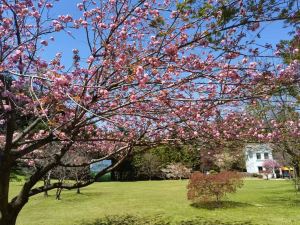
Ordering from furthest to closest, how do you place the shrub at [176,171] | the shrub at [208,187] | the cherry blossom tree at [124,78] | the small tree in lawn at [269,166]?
the small tree in lawn at [269,166]
the shrub at [176,171]
the shrub at [208,187]
the cherry blossom tree at [124,78]

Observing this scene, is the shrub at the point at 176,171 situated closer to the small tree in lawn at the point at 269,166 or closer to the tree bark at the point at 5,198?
the small tree in lawn at the point at 269,166

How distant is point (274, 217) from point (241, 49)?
9.52 metres

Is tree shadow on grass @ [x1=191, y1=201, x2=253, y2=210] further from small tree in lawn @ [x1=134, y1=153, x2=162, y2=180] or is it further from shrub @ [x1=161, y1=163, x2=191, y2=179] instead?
shrub @ [x1=161, y1=163, x2=191, y2=179]

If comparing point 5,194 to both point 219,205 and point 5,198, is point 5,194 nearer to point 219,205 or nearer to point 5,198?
point 5,198

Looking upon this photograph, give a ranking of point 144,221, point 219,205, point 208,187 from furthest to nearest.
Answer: point 208,187, point 219,205, point 144,221

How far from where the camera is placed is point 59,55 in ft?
25.0

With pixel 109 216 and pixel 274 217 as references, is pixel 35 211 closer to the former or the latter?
pixel 109 216

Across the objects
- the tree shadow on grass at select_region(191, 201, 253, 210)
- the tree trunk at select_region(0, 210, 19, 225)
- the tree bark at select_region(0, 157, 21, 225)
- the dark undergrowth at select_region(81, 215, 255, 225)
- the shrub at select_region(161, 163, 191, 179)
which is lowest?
the dark undergrowth at select_region(81, 215, 255, 225)

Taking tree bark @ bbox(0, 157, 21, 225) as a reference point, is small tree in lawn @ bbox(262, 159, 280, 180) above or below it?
above

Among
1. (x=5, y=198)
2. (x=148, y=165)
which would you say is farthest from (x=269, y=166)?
(x=5, y=198)

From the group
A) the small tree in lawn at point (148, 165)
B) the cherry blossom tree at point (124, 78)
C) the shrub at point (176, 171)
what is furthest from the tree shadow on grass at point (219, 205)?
the shrub at point (176, 171)

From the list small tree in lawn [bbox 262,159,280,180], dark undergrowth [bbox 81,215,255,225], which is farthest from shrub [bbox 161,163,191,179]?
dark undergrowth [bbox 81,215,255,225]

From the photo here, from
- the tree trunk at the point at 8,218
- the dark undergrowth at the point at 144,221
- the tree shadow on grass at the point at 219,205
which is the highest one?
the tree trunk at the point at 8,218

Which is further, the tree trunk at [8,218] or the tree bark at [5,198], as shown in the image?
the tree trunk at [8,218]
